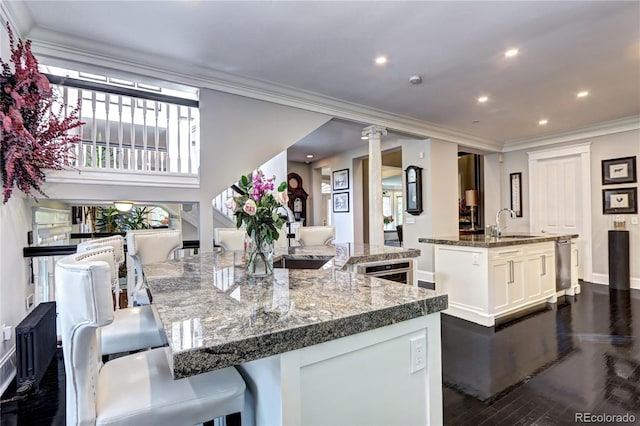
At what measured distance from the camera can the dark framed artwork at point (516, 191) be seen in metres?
6.78

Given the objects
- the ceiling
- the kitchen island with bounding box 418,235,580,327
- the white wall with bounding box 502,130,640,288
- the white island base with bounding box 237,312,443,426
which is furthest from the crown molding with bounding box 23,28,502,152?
the white island base with bounding box 237,312,443,426

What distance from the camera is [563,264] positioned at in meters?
4.49

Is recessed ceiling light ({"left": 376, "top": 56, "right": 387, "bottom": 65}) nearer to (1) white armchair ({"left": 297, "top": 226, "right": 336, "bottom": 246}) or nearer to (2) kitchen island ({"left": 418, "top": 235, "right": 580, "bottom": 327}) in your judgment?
(1) white armchair ({"left": 297, "top": 226, "right": 336, "bottom": 246})

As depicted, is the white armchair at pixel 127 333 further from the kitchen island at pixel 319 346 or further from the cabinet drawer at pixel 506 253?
the cabinet drawer at pixel 506 253

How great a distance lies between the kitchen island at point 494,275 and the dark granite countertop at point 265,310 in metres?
2.57

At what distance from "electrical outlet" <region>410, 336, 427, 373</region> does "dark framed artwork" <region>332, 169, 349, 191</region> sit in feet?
22.1

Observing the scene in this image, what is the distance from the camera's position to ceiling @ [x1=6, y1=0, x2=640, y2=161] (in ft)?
8.09

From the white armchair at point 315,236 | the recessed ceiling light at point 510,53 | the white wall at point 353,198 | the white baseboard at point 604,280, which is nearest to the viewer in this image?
the recessed ceiling light at point 510,53

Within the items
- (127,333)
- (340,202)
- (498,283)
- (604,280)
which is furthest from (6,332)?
(604,280)

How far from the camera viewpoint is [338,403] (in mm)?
938

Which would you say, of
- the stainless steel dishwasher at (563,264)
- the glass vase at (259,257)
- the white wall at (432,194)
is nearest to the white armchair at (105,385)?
the glass vase at (259,257)

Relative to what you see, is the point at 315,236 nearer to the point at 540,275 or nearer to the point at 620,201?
the point at 540,275

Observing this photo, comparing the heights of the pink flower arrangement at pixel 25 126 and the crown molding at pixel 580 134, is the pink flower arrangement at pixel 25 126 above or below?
below

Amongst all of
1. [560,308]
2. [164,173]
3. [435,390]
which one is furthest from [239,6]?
[560,308]
